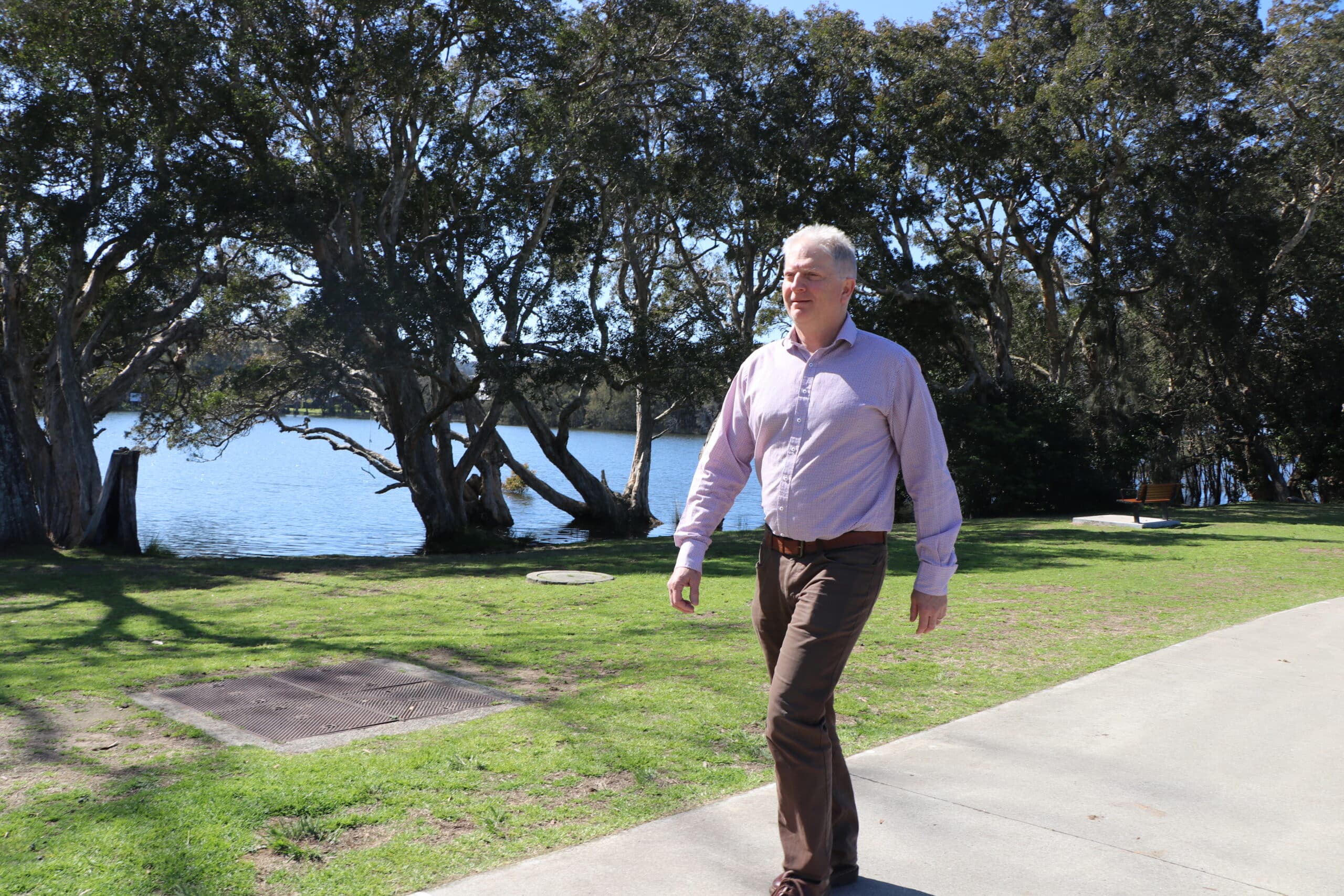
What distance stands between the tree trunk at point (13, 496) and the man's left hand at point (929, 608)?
14.0 meters

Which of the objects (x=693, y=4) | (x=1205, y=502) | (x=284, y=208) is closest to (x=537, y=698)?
(x=284, y=208)

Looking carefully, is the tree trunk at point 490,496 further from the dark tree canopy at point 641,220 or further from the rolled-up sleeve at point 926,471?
the rolled-up sleeve at point 926,471

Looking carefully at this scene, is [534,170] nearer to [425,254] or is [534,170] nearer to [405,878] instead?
[425,254]

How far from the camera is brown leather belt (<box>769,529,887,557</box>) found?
10.1 feet

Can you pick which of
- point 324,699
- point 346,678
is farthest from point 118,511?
point 324,699

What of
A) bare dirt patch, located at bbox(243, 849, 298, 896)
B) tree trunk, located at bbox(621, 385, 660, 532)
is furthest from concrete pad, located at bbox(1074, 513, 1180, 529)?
bare dirt patch, located at bbox(243, 849, 298, 896)

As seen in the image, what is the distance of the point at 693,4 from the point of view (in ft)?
70.9

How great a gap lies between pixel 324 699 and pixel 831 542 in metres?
3.24

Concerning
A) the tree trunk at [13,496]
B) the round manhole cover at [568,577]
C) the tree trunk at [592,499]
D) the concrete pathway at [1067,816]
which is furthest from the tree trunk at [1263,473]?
the tree trunk at [13,496]

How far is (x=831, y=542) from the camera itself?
10.1ft

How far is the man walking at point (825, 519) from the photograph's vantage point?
296cm

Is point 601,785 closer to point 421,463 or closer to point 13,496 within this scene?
point 13,496

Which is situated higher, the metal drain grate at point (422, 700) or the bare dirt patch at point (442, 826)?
the metal drain grate at point (422, 700)

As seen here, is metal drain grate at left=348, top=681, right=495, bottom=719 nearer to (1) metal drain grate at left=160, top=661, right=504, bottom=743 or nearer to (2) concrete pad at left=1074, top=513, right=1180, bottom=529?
(1) metal drain grate at left=160, top=661, right=504, bottom=743
